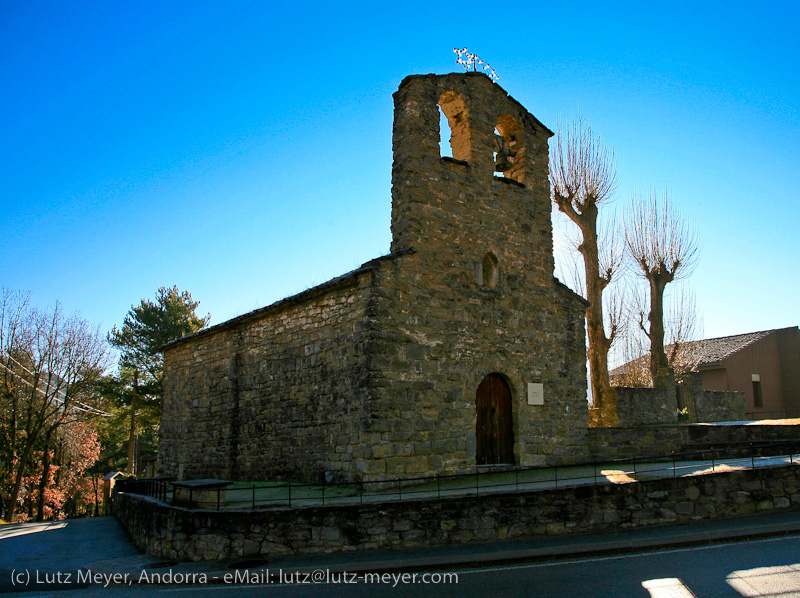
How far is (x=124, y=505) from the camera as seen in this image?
1370 centimetres

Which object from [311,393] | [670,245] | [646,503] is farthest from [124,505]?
[670,245]

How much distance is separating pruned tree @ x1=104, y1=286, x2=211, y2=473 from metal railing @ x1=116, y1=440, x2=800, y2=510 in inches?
800

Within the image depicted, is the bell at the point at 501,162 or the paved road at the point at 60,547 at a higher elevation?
the bell at the point at 501,162

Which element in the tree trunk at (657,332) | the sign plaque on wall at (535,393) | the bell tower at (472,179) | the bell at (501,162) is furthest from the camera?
the tree trunk at (657,332)

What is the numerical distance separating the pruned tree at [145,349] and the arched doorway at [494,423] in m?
24.7

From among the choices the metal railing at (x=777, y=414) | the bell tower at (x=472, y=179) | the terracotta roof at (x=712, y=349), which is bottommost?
the metal railing at (x=777, y=414)

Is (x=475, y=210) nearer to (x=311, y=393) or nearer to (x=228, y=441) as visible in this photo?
(x=311, y=393)

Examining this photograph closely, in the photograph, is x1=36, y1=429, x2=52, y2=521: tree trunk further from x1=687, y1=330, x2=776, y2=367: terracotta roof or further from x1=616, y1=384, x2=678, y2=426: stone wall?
x1=687, y1=330, x2=776, y2=367: terracotta roof

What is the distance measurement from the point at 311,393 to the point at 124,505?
6.43 metres

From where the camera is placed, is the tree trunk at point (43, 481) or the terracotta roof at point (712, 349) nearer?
the tree trunk at point (43, 481)

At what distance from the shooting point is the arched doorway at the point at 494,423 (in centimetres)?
1141

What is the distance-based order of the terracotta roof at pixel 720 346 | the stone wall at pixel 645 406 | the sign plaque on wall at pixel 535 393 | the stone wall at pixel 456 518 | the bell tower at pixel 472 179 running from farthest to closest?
the terracotta roof at pixel 720 346 → the stone wall at pixel 645 406 → the sign plaque on wall at pixel 535 393 → the bell tower at pixel 472 179 → the stone wall at pixel 456 518

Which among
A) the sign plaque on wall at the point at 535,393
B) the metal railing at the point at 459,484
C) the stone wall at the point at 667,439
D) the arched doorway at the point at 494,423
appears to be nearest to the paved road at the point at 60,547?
the metal railing at the point at 459,484

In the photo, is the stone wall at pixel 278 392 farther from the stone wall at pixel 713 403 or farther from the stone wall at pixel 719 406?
the stone wall at pixel 719 406
